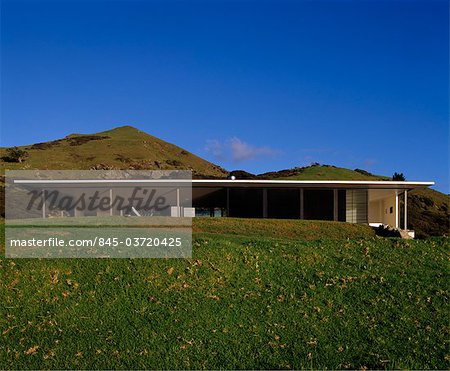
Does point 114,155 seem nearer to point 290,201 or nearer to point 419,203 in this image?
point 419,203

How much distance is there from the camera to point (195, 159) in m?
82.1

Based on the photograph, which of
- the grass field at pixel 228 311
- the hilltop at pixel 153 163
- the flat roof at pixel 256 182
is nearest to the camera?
the grass field at pixel 228 311

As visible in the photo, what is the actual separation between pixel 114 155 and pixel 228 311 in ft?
205

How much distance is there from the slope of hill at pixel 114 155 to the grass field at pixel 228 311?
136ft

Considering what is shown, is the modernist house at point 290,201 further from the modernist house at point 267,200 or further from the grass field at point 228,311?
the grass field at point 228,311

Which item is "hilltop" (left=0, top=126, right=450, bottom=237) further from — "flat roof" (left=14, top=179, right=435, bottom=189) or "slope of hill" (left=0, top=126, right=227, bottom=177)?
"flat roof" (left=14, top=179, right=435, bottom=189)

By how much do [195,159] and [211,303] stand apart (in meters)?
73.9

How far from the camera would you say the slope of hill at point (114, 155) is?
5947 centimetres

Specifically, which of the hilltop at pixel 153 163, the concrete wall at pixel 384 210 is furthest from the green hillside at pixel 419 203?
the concrete wall at pixel 384 210

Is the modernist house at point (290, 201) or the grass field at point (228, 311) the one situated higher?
the modernist house at point (290, 201)

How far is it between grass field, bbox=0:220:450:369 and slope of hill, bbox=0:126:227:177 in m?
41.6

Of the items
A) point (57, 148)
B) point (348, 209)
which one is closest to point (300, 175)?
point (348, 209)

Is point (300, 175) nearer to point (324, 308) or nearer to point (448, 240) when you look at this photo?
point (448, 240)

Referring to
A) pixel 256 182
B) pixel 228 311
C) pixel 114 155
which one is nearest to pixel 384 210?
pixel 256 182
